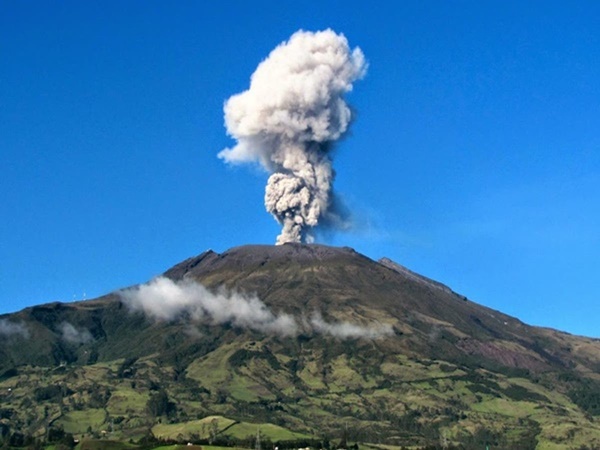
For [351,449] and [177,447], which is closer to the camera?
[177,447]

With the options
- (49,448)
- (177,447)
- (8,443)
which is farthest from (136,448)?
(8,443)

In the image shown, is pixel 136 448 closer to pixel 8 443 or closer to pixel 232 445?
pixel 232 445

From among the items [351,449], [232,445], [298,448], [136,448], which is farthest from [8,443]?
[351,449]

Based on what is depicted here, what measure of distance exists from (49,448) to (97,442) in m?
10.0

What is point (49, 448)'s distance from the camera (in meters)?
187

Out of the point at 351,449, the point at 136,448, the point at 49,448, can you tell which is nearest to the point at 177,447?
the point at 136,448

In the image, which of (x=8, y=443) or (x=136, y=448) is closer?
(x=136, y=448)

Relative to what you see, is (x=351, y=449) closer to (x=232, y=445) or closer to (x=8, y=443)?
(x=232, y=445)

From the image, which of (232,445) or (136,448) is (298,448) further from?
(136,448)

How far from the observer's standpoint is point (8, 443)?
7741 inches

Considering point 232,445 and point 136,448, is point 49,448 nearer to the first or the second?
point 136,448

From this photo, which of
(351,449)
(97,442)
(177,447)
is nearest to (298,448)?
(351,449)

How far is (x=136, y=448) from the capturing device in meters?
180

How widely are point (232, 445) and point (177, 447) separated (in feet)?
45.9
